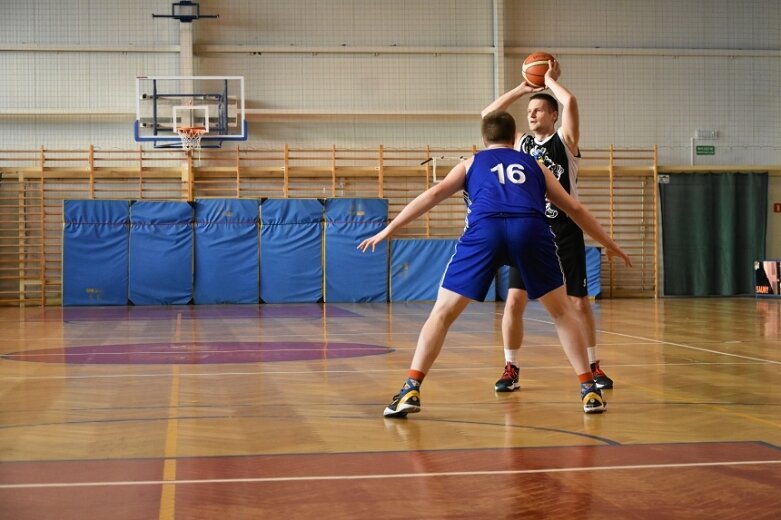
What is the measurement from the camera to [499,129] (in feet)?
16.0

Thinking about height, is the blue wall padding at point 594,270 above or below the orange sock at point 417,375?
above

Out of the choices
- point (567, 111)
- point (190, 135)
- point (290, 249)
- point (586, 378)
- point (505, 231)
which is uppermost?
point (190, 135)

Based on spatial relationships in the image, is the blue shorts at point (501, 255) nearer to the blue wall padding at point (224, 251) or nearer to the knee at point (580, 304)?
the knee at point (580, 304)

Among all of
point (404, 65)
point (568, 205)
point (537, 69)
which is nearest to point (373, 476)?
point (568, 205)

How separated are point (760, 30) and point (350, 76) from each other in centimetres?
956

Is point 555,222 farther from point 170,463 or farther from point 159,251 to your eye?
point 159,251

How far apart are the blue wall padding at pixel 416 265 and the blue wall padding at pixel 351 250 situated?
1.15 ft

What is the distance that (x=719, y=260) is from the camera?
22.1 meters

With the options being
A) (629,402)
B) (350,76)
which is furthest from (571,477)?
(350,76)

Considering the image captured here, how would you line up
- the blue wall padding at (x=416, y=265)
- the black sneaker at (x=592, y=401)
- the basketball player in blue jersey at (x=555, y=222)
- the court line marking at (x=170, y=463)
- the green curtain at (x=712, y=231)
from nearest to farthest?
the court line marking at (x=170, y=463)
the black sneaker at (x=592, y=401)
the basketball player in blue jersey at (x=555, y=222)
the blue wall padding at (x=416, y=265)
the green curtain at (x=712, y=231)

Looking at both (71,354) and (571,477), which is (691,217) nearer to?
(71,354)

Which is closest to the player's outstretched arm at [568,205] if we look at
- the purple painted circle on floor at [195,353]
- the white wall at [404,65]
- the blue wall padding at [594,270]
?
the purple painted circle on floor at [195,353]

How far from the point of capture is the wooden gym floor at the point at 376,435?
9.88 ft

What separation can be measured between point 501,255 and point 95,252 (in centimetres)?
1600
